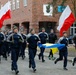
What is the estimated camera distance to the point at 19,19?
4988cm

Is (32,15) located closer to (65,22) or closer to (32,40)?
(65,22)

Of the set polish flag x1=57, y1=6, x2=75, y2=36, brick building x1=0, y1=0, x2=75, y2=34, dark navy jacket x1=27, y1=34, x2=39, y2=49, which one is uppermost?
brick building x1=0, y1=0, x2=75, y2=34

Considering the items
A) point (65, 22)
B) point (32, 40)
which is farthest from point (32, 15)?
point (32, 40)

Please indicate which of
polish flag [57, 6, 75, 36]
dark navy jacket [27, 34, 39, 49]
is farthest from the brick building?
dark navy jacket [27, 34, 39, 49]

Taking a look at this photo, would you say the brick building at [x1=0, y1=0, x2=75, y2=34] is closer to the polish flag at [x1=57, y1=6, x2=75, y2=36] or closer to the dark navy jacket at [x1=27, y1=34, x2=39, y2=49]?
the polish flag at [x1=57, y1=6, x2=75, y2=36]

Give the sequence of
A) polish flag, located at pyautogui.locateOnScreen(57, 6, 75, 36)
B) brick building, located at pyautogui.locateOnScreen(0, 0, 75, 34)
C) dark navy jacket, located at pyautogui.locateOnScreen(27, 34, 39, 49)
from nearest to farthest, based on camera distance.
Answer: dark navy jacket, located at pyautogui.locateOnScreen(27, 34, 39, 49)
polish flag, located at pyautogui.locateOnScreen(57, 6, 75, 36)
brick building, located at pyautogui.locateOnScreen(0, 0, 75, 34)

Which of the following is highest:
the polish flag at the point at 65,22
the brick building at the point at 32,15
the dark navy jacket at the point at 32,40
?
the brick building at the point at 32,15

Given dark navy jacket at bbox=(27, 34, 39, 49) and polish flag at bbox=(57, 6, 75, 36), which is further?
polish flag at bbox=(57, 6, 75, 36)

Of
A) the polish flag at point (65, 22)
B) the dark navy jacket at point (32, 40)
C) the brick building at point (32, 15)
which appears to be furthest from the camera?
the brick building at point (32, 15)

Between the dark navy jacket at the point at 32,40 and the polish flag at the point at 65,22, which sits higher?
the polish flag at the point at 65,22

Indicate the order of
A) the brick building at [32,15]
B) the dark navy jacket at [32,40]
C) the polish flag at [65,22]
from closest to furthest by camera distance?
1. the dark navy jacket at [32,40]
2. the polish flag at [65,22]
3. the brick building at [32,15]

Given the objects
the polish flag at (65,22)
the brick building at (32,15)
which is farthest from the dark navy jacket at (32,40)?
the brick building at (32,15)

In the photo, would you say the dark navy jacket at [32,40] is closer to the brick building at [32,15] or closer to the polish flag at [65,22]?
the polish flag at [65,22]

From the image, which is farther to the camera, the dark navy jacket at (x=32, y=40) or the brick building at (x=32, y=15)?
the brick building at (x=32, y=15)
